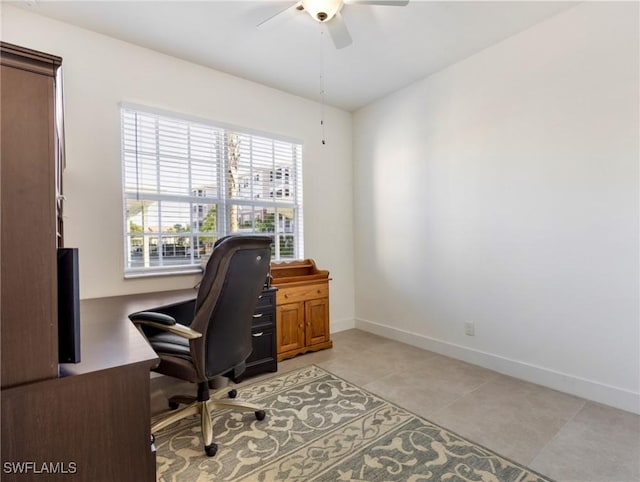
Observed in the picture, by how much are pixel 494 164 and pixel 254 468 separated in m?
2.89

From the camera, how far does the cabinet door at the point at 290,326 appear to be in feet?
10.2

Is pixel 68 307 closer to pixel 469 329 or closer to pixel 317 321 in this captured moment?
pixel 317 321

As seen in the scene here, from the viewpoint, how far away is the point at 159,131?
2.81 m

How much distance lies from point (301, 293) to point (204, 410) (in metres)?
1.54

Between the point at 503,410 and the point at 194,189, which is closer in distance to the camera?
Result: the point at 503,410

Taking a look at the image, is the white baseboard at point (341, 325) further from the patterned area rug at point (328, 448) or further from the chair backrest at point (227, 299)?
the chair backrest at point (227, 299)

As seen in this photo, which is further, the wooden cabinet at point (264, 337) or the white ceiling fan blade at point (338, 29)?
the wooden cabinet at point (264, 337)

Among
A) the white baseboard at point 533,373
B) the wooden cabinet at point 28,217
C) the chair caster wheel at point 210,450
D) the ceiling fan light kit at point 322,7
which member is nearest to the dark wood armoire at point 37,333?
the wooden cabinet at point 28,217

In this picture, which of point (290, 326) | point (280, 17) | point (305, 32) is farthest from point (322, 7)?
point (290, 326)

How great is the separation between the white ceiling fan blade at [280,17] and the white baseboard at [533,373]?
3.16 m

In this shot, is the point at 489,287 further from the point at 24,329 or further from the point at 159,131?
the point at 159,131

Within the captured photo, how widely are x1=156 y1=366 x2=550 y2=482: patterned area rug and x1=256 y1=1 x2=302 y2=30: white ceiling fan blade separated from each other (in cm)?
268

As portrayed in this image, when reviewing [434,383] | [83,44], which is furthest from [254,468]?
[83,44]

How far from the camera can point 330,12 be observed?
2061mm
